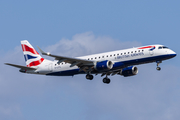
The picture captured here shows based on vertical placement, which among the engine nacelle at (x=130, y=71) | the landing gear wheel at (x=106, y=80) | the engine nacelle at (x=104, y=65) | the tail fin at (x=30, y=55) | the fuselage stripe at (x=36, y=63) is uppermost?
the tail fin at (x=30, y=55)

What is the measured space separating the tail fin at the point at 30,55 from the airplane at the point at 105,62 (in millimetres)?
1409

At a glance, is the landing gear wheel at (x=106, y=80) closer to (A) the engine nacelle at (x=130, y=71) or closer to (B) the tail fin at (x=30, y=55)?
(A) the engine nacelle at (x=130, y=71)

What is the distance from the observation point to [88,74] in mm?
61250

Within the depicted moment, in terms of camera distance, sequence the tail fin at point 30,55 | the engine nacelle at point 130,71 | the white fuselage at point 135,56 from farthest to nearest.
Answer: the tail fin at point 30,55 → the engine nacelle at point 130,71 → the white fuselage at point 135,56

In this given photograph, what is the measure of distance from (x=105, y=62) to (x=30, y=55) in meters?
17.5

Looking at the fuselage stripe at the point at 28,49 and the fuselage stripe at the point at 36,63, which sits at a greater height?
the fuselage stripe at the point at 28,49

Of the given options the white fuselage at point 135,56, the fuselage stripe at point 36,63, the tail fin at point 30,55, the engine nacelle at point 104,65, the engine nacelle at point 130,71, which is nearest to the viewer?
the white fuselage at point 135,56

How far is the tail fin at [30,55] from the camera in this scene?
2643 inches

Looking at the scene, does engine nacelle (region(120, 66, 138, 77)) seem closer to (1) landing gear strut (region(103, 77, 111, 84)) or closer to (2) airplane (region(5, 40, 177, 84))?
(2) airplane (region(5, 40, 177, 84))

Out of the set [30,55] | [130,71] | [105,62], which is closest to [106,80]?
[130,71]

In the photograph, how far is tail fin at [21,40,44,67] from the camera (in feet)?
220

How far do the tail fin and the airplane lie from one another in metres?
1.41

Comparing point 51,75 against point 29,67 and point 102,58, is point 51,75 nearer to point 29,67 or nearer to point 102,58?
point 29,67

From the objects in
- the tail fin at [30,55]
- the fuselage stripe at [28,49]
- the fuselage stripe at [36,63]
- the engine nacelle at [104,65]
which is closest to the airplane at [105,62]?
the engine nacelle at [104,65]
